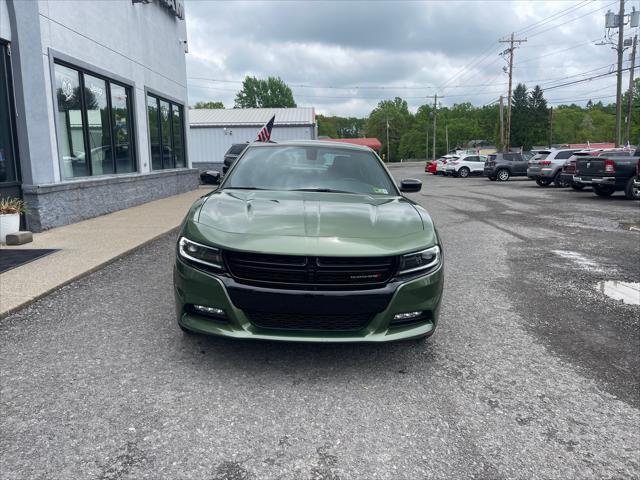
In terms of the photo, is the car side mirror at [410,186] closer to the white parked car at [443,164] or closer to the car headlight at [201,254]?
the car headlight at [201,254]

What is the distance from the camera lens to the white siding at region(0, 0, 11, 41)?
829 cm

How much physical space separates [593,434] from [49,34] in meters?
10.3

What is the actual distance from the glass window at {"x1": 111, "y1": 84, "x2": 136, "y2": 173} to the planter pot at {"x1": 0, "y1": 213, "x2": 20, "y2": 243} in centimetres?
494

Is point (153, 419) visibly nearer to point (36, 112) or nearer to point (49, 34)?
point (36, 112)

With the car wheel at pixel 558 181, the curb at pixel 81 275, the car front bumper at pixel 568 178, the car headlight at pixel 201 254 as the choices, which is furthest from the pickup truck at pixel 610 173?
the car headlight at pixel 201 254

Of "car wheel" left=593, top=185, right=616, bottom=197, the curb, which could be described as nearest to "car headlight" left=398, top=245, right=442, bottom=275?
the curb

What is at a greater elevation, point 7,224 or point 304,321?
point 7,224

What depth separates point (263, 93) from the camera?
9662cm

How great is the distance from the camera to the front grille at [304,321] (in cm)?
316

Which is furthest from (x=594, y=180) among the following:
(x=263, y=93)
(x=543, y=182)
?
(x=263, y=93)

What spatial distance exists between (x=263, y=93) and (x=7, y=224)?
306ft

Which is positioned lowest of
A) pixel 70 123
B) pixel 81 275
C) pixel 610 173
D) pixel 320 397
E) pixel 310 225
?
pixel 320 397

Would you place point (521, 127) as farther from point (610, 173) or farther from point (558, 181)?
point (610, 173)

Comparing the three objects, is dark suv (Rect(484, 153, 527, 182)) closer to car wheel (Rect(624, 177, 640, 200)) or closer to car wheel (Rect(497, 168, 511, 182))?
car wheel (Rect(497, 168, 511, 182))
